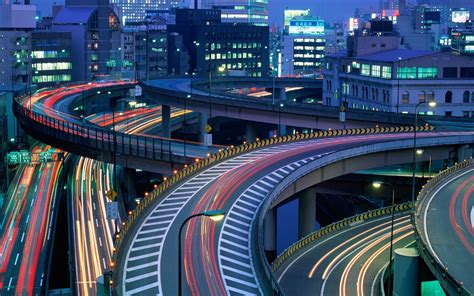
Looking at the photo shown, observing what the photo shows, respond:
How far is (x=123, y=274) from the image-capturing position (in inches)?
1534

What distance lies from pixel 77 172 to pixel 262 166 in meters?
34.9

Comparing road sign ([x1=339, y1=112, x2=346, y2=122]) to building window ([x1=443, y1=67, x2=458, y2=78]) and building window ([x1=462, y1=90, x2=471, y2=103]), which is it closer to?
building window ([x1=443, y1=67, x2=458, y2=78])

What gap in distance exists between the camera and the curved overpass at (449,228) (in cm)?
3828

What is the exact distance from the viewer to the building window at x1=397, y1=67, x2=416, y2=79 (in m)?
125

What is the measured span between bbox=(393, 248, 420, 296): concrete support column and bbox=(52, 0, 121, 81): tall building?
138743 millimetres

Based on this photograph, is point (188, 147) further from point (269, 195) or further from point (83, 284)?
point (83, 284)

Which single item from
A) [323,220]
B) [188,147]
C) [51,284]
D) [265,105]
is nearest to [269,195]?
[51,284]

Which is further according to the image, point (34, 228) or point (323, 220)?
point (323, 220)

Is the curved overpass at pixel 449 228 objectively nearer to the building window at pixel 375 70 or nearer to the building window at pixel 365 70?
the building window at pixel 375 70

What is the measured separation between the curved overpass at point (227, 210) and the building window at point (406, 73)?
4271 centimetres

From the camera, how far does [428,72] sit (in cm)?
12562

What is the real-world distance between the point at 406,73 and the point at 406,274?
275 ft

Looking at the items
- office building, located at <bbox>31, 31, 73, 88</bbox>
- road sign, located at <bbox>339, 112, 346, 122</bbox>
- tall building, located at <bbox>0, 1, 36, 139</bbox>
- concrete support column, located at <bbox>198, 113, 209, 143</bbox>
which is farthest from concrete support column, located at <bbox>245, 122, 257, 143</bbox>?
office building, located at <bbox>31, 31, 73, 88</bbox>

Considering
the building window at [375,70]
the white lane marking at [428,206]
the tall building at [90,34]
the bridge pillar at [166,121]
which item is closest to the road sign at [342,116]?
the white lane marking at [428,206]
